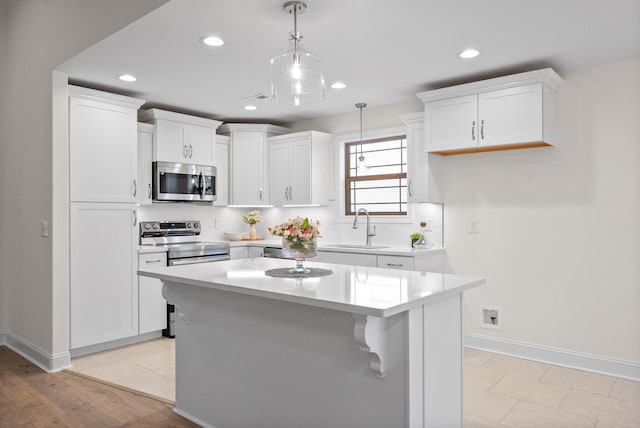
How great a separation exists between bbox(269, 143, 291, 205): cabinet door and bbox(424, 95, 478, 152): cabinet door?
6.17ft

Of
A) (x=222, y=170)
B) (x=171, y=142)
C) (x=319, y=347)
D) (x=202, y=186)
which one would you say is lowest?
(x=319, y=347)

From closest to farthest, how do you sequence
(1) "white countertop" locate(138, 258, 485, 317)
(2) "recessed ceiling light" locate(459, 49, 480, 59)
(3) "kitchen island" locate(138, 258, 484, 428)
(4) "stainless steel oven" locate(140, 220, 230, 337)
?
(1) "white countertop" locate(138, 258, 485, 317), (3) "kitchen island" locate(138, 258, 484, 428), (2) "recessed ceiling light" locate(459, 49, 480, 59), (4) "stainless steel oven" locate(140, 220, 230, 337)

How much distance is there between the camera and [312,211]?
556cm

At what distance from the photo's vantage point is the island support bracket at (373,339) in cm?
183

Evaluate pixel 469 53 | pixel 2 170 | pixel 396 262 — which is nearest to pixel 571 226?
pixel 396 262

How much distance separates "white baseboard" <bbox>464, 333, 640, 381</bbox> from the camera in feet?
11.3

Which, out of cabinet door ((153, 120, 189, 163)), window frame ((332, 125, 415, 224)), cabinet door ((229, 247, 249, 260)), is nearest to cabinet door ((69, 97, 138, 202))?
cabinet door ((153, 120, 189, 163))

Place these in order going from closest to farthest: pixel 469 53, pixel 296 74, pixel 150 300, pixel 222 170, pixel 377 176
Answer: pixel 296 74 → pixel 469 53 → pixel 150 300 → pixel 377 176 → pixel 222 170

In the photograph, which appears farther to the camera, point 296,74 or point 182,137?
point 182,137

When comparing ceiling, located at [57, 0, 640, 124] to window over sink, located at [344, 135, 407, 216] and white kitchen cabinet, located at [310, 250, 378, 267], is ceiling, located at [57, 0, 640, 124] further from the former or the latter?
white kitchen cabinet, located at [310, 250, 378, 267]

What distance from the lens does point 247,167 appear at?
5570mm

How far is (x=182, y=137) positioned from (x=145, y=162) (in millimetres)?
489

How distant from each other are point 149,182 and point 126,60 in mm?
1529

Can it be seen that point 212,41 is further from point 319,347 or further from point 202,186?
point 202,186
